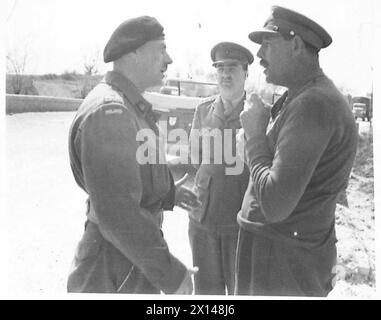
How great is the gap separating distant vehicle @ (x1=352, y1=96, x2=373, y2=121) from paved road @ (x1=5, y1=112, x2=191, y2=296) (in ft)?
2.93

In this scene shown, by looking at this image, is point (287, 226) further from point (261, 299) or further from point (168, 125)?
point (168, 125)

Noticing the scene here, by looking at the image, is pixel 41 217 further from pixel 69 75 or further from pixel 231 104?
pixel 231 104

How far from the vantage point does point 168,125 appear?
6.03 feet

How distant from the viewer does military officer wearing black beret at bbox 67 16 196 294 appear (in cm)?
138

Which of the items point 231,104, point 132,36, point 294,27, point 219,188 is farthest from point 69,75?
point 294,27

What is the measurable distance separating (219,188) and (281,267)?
436 mm

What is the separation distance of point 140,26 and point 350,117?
2.76ft

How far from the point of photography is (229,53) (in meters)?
1.91

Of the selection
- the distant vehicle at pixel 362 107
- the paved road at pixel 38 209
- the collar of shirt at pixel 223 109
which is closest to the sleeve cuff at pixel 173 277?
the paved road at pixel 38 209

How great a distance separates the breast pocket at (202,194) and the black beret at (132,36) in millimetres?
637

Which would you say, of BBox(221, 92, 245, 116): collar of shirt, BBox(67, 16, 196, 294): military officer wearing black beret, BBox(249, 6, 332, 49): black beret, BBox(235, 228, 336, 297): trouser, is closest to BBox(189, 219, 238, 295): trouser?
BBox(235, 228, 336, 297): trouser

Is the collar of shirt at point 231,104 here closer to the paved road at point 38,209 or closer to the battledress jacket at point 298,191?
the battledress jacket at point 298,191

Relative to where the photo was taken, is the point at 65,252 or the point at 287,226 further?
the point at 65,252

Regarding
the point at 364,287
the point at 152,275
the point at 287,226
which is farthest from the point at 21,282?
the point at 364,287
